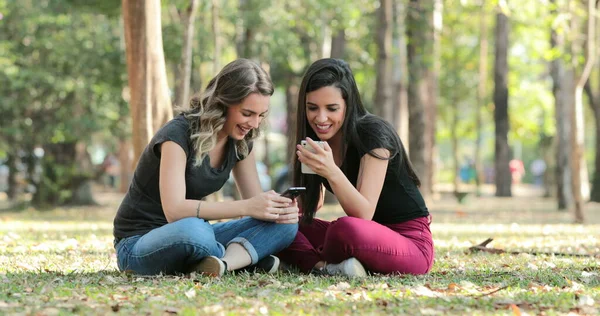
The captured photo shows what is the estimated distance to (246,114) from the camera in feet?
19.2

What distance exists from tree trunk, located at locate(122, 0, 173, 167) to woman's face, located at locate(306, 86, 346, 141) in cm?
405

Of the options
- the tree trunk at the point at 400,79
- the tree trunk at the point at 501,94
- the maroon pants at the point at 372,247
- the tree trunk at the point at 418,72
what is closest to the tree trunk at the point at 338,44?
the tree trunk at the point at 418,72

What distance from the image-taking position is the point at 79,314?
172 inches

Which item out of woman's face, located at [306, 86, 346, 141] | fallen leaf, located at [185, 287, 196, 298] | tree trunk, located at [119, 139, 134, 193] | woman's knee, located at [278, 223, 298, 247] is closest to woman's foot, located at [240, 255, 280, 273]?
woman's knee, located at [278, 223, 298, 247]

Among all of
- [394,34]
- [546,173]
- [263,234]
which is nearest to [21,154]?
[394,34]

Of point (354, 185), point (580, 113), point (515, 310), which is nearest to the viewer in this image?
point (515, 310)

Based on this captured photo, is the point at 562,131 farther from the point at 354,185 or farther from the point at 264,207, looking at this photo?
the point at 264,207

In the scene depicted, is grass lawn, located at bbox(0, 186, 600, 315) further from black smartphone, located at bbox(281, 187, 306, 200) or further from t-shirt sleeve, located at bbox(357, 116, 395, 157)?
t-shirt sleeve, located at bbox(357, 116, 395, 157)

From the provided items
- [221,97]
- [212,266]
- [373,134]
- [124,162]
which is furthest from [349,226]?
[124,162]

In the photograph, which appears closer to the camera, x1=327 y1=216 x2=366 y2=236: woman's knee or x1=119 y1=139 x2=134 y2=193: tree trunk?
x1=327 y1=216 x2=366 y2=236: woman's knee

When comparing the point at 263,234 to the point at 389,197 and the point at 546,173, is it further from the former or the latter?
the point at 546,173

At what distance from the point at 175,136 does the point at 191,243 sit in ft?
2.21

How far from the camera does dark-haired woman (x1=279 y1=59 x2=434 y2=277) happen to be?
18.9ft

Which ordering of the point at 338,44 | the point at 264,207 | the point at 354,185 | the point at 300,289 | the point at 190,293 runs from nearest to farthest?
the point at 190,293, the point at 300,289, the point at 264,207, the point at 354,185, the point at 338,44
